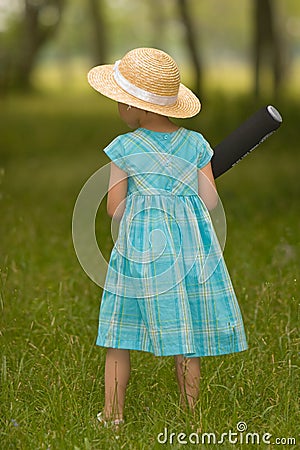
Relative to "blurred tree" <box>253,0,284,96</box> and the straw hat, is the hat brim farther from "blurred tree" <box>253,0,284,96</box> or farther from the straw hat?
"blurred tree" <box>253,0,284,96</box>

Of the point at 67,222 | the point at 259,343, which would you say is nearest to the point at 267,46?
the point at 67,222

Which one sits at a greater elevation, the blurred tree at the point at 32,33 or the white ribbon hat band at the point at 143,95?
the white ribbon hat band at the point at 143,95

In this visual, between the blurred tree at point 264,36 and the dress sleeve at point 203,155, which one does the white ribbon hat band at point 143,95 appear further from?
the blurred tree at point 264,36

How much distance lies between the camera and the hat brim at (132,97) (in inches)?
129

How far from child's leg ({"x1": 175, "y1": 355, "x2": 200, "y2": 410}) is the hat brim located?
895 millimetres

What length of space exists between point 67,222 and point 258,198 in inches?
81.9

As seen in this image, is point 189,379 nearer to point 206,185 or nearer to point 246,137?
point 206,185

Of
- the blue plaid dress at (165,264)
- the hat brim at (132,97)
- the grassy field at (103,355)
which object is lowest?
the grassy field at (103,355)

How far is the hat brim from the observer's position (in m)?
3.28

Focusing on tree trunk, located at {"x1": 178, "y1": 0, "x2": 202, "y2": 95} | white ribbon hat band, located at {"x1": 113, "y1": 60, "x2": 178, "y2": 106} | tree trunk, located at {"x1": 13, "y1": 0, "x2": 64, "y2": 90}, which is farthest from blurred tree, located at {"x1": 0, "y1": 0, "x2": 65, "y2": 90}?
white ribbon hat band, located at {"x1": 113, "y1": 60, "x2": 178, "y2": 106}

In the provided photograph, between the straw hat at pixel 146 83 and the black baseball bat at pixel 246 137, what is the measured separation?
189 millimetres

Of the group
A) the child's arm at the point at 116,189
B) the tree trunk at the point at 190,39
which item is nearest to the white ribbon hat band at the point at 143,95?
the child's arm at the point at 116,189

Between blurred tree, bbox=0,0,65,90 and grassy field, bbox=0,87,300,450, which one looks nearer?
grassy field, bbox=0,87,300,450

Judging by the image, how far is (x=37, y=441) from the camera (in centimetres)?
311
